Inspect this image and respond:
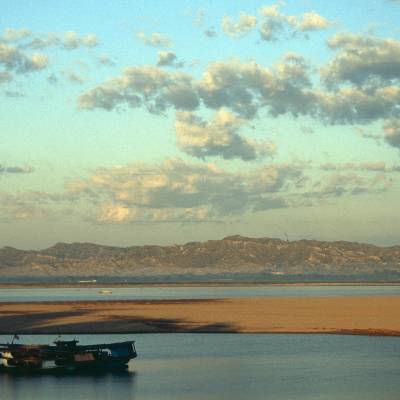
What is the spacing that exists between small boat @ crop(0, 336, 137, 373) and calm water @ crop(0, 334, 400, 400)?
1.25m

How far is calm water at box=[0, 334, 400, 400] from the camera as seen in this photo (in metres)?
51.8

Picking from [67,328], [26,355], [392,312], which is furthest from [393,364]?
[392,312]

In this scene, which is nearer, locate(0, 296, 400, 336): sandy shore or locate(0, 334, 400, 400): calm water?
locate(0, 334, 400, 400): calm water

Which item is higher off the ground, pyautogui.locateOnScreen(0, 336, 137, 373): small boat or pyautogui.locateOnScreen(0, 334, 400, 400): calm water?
pyautogui.locateOnScreen(0, 336, 137, 373): small boat

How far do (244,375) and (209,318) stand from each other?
41.1 meters

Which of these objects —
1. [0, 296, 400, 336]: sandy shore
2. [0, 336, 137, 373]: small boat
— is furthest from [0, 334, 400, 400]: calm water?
[0, 296, 400, 336]: sandy shore

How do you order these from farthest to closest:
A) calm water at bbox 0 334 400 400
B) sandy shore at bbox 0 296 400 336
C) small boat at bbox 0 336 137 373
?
sandy shore at bbox 0 296 400 336 < small boat at bbox 0 336 137 373 < calm water at bbox 0 334 400 400

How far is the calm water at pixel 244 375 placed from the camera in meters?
51.8

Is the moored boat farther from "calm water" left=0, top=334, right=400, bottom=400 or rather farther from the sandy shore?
the sandy shore

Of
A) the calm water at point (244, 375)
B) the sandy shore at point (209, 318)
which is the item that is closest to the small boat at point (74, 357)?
the calm water at point (244, 375)

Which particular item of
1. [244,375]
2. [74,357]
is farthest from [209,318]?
[244,375]

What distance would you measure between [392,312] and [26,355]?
5345 centimetres

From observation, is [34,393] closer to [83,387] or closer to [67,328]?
[83,387]

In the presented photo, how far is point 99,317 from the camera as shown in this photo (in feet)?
331
